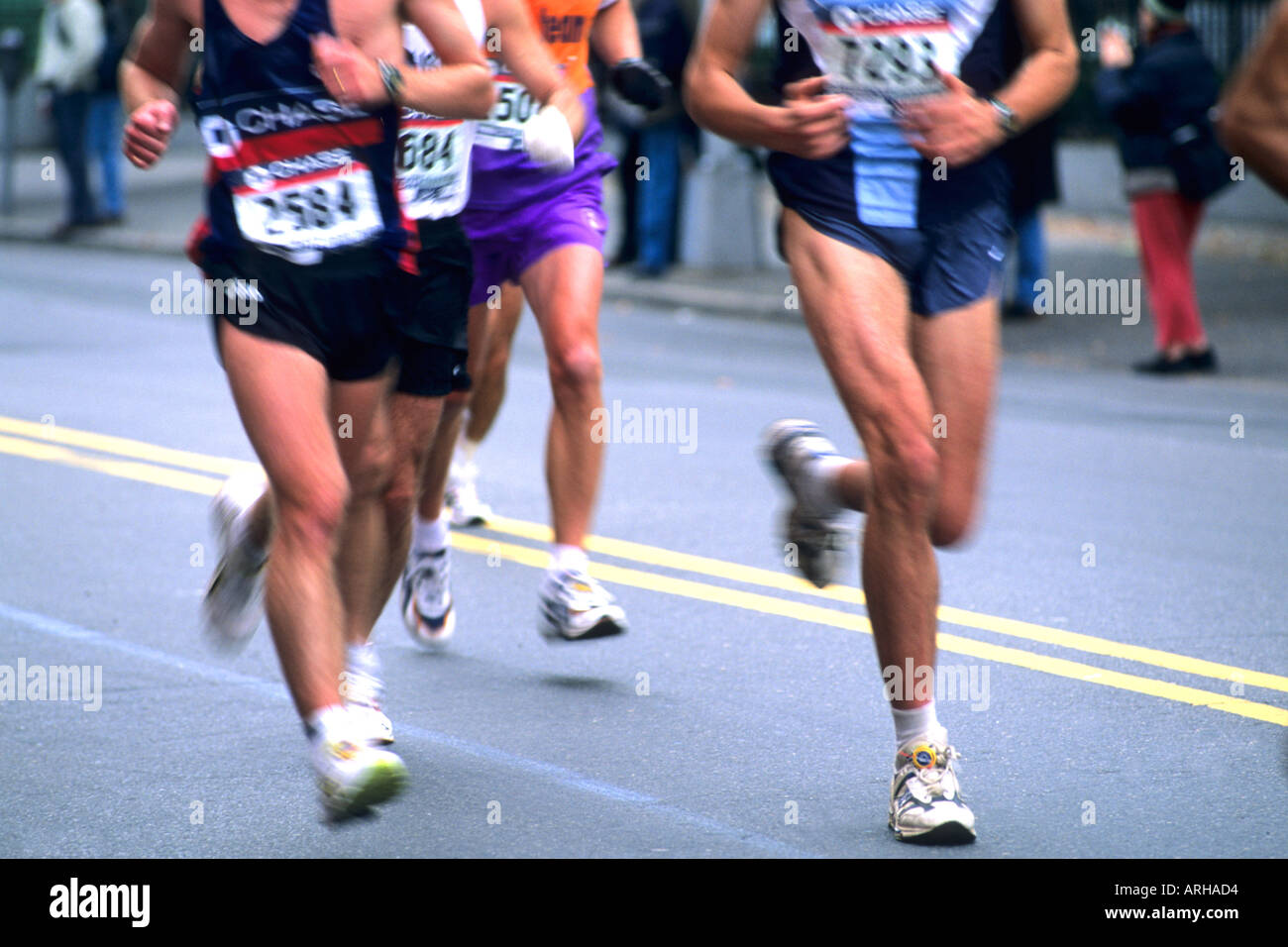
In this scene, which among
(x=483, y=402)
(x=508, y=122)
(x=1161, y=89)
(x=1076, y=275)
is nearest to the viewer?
(x=508, y=122)

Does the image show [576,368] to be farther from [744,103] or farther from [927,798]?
[927,798]

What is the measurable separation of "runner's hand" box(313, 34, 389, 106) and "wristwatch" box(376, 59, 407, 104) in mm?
21

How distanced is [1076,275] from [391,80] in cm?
1216

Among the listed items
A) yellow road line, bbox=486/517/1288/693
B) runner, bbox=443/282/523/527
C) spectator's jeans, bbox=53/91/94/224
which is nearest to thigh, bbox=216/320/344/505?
yellow road line, bbox=486/517/1288/693

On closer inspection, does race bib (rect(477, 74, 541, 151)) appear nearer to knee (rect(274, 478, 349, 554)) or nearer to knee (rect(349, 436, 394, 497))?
knee (rect(349, 436, 394, 497))

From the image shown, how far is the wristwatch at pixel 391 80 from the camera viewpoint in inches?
163

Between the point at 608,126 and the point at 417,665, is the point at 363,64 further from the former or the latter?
the point at 608,126

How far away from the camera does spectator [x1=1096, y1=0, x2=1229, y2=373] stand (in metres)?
11.8

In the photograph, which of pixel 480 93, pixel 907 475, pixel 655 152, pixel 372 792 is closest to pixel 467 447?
pixel 480 93

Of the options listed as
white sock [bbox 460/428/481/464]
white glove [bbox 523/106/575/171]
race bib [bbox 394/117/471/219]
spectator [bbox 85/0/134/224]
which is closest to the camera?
white glove [bbox 523/106/575/171]

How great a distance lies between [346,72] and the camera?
4059 millimetres

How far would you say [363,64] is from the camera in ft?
13.4
